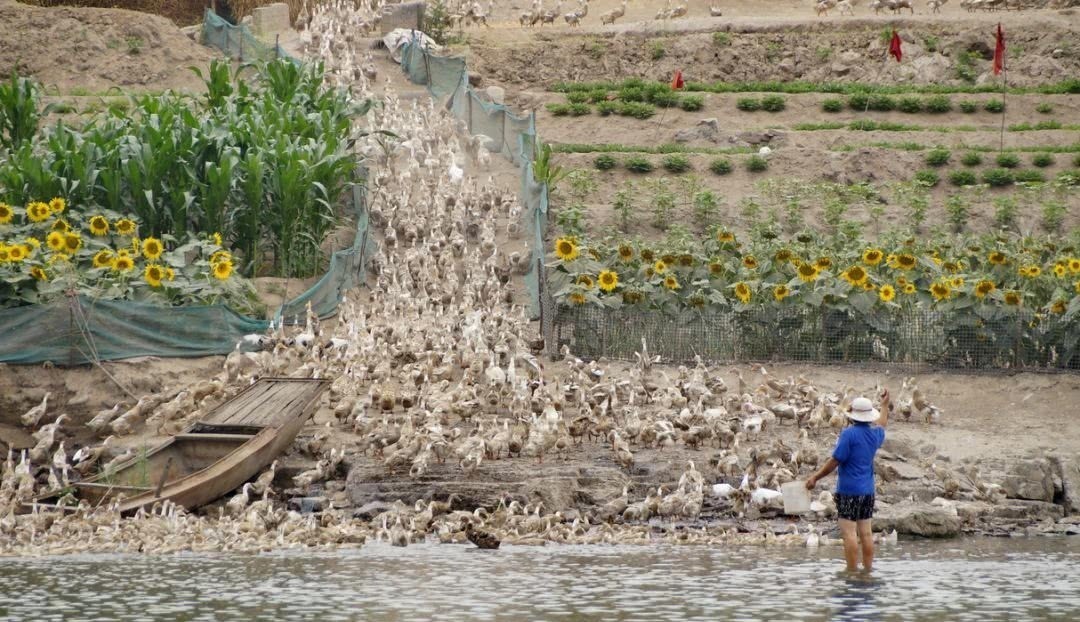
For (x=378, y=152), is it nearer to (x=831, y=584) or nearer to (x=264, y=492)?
(x=264, y=492)

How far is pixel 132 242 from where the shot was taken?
2144cm

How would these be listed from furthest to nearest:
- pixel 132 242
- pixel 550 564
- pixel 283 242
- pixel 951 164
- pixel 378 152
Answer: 1. pixel 951 164
2. pixel 378 152
3. pixel 283 242
4. pixel 132 242
5. pixel 550 564

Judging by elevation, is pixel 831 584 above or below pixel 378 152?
below

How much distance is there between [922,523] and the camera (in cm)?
1527

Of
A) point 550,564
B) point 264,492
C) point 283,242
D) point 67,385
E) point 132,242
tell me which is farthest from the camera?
point 283,242

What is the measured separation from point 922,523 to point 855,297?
232 inches

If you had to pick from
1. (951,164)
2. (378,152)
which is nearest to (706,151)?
(951,164)

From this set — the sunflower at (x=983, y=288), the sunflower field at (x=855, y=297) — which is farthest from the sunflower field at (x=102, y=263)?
the sunflower at (x=983, y=288)

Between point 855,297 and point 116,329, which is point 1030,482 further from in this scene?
point 116,329

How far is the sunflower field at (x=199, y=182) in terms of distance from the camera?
22594 mm

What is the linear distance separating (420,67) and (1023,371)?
18485mm

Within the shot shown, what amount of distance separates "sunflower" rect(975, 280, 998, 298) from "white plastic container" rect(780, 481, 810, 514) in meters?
7.35

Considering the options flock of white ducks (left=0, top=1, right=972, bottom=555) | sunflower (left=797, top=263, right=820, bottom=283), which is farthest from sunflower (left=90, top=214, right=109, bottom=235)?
sunflower (left=797, top=263, right=820, bottom=283)

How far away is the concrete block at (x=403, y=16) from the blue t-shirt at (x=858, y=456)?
3060cm
